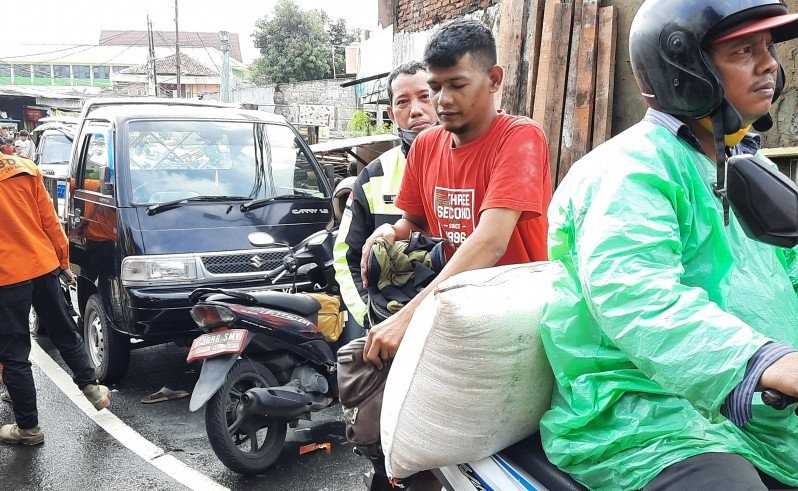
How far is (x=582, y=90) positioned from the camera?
601cm

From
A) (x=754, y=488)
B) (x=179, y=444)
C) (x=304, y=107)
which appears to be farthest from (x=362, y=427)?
(x=304, y=107)

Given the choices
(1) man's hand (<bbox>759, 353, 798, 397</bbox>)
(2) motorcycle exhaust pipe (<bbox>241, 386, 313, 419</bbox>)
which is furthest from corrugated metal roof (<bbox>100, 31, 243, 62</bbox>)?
(1) man's hand (<bbox>759, 353, 798, 397</bbox>)

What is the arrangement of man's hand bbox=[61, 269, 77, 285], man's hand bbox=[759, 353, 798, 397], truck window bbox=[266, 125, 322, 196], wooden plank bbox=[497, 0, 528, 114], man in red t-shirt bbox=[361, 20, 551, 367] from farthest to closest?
wooden plank bbox=[497, 0, 528, 114] < truck window bbox=[266, 125, 322, 196] < man's hand bbox=[61, 269, 77, 285] < man in red t-shirt bbox=[361, 20, 551, 367] < man's hand bbox=[759, 353, 798, 397]

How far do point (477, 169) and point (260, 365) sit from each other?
238cm

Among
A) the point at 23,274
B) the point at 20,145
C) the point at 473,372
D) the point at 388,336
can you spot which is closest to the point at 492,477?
the point at 473,372

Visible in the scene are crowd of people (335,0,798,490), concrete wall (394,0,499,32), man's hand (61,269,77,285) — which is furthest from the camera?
concrete wall (394,0,499,32)

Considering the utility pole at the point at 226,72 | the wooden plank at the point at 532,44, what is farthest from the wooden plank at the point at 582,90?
the utility pole at the point at 226,72

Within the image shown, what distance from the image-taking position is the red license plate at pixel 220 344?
4.12m

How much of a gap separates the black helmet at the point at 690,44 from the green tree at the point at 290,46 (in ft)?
147

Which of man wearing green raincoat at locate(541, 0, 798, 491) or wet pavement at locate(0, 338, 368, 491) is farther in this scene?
wet pavement at locate(0, 338, 368, 491)

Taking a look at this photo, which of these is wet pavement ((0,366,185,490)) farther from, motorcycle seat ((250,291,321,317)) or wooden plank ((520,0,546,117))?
wooden plank ((520,0,546,117))

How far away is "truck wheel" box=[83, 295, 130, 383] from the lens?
18.4 feet

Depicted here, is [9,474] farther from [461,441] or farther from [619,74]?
[619,74]

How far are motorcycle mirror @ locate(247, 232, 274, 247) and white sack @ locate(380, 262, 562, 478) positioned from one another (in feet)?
12.8
